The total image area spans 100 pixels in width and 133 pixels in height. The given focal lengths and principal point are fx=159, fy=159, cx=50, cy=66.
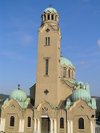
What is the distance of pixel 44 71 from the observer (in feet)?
91.0

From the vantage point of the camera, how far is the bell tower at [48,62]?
2659 centimetres

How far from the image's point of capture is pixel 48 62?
28094 mm

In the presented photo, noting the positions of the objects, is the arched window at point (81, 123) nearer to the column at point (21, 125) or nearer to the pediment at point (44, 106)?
the pediment at point (44, 106)

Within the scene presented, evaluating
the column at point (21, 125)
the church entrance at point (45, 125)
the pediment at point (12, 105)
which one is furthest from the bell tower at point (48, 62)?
the column at point (21, 125)

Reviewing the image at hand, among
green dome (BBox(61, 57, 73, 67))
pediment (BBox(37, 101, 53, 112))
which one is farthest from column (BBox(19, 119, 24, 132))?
green dome (BBox(61, 57, 73, 67))

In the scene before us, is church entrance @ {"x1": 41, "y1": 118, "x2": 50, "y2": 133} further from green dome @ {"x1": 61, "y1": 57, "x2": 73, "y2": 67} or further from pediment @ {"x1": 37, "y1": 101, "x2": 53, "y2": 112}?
green dome @ {"x1": 61, "y1": 57, "x2": 73, "y2": 67}

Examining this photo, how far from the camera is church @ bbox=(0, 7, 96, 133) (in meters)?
24.5

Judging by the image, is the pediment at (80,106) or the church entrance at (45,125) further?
the church entrance at (45,125)

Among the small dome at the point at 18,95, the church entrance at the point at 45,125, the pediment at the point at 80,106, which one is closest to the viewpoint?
the pediment at the point at 80,106

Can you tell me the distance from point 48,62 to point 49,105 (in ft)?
24.4

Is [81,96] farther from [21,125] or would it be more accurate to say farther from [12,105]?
[12,105]

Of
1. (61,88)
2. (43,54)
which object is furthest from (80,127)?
(43,54)

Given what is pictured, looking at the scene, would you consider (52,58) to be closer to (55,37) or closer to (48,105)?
(55,37)

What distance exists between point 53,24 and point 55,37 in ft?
11.1
